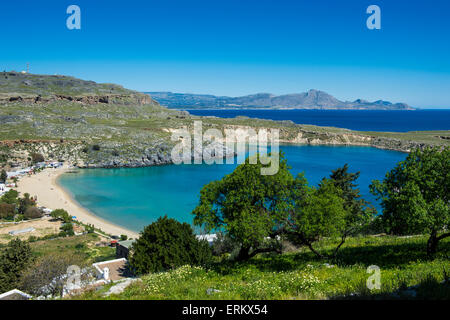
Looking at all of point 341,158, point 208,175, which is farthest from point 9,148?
point 341,158

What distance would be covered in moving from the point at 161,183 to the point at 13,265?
158 ft

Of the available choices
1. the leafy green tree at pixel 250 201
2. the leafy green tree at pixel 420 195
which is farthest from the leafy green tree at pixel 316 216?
the leafy green tree at pixel 420 195

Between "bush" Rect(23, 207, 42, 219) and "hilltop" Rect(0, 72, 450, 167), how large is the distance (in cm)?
3867

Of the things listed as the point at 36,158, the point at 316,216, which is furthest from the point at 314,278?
the point at 36,158

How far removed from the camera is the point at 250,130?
133 metres

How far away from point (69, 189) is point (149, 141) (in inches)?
1502

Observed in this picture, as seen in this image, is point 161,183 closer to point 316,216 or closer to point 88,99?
point 316,216

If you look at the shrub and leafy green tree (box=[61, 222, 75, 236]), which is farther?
the shrub

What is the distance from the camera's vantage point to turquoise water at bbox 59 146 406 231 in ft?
160

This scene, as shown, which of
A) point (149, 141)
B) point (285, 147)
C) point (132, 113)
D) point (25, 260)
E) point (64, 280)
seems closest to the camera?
point (64, 280)

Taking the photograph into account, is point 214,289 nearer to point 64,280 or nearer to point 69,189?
point 64,280

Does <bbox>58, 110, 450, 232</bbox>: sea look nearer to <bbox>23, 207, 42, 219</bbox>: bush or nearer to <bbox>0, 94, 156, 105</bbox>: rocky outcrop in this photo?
<bbox>23, 207, 42, 219</bbox>: bush

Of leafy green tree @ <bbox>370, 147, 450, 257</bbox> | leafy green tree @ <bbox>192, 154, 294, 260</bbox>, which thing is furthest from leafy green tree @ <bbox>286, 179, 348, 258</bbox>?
leafy green tree @ <bbox>370, 147, 450, 257</bbox>

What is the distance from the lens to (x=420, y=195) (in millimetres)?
11758
